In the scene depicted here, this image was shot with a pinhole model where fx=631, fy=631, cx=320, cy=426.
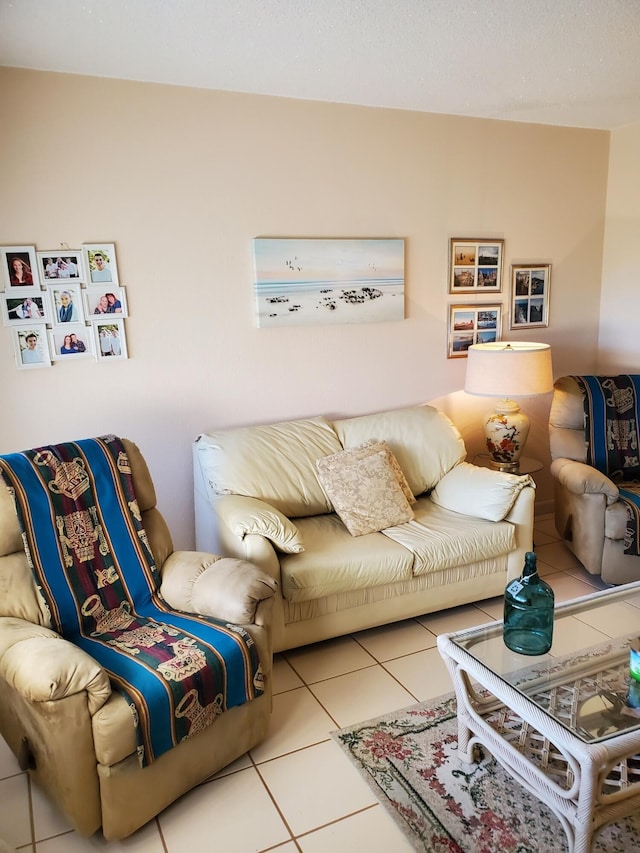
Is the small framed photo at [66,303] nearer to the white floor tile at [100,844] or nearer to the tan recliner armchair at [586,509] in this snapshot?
the white floor tile at [100,844]

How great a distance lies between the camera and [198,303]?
317 centimetres

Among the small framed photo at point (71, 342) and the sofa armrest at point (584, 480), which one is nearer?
the small framed photo at point (71, 342)

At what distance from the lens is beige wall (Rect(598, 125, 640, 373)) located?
13.3 ft

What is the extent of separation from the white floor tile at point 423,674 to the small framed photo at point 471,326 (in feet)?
6.20

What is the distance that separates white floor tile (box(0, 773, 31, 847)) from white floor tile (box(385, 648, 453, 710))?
1397 mm

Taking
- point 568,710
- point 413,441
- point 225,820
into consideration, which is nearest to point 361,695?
point 225,820

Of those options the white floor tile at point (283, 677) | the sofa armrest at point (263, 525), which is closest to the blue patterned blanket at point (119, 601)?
the sofa armrest at point (263, 525)

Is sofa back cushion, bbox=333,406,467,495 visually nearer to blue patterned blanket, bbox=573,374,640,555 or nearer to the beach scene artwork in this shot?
the beach scene artwork

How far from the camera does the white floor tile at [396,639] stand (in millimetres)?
2797

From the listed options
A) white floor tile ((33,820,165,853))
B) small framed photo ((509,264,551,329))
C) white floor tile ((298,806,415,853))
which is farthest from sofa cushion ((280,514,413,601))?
small framed photo ((509,264,551,329))

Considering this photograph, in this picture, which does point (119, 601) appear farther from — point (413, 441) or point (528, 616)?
point (413, 441)

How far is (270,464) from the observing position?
10.1ft

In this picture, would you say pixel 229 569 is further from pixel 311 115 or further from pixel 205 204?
pixel 311 115

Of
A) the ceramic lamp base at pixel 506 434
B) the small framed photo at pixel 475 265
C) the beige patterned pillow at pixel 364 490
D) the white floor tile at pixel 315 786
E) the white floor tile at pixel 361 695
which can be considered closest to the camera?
the white floor tile at pixel 315 786
